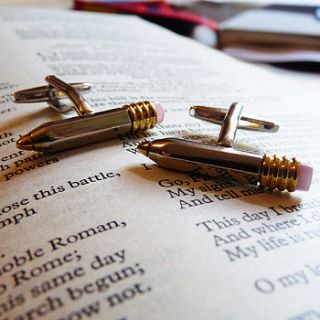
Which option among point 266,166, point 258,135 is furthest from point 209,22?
point 266,166

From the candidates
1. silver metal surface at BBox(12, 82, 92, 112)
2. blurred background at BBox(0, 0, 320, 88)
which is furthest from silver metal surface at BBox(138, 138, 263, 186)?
blurred background at BBox(0, 0, 320, 88)

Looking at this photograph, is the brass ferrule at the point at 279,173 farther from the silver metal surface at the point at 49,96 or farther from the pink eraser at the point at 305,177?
the silver metal surface at the point at 49,96

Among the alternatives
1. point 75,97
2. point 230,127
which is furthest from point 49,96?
point 230,127

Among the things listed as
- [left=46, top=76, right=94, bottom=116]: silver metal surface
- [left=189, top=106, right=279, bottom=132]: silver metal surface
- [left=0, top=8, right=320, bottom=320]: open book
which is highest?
[left=46, top=76, right=94, bottom=116]: silver metal surface

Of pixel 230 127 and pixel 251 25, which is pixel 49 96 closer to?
pixel 230 127

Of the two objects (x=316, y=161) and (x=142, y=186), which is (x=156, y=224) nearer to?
(x=142, y=186)

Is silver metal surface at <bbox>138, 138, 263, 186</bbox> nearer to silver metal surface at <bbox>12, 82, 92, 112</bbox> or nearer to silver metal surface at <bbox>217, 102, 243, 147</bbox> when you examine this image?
silver metal surface at <bbox>217, 102, 243, 147</bbox>
